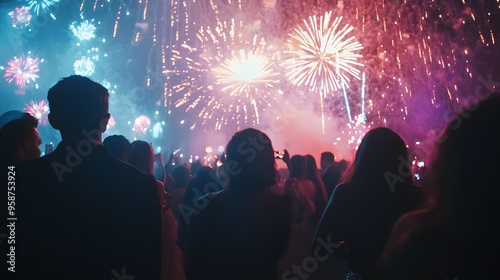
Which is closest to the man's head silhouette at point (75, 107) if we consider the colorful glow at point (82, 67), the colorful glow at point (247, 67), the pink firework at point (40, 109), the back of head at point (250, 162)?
the back of head at point (250, 162)

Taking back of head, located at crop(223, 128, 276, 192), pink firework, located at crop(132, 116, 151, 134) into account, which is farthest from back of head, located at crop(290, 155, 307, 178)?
pink firework, located at crop(132, 116, 151, 134)

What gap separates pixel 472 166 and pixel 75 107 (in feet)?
6.42

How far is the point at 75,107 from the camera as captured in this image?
2.35m

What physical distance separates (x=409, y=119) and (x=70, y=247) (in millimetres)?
37689

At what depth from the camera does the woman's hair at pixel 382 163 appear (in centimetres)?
351

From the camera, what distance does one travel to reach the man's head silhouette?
2.34 meters

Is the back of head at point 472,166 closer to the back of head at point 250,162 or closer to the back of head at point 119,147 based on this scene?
the back of head at point 250,162

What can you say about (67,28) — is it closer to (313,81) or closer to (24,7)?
(24,7)

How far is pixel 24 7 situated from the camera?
28.2m

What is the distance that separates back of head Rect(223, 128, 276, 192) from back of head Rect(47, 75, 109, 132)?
1258 mm

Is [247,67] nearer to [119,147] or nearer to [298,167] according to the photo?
[298,167]

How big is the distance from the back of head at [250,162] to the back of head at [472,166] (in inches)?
65.0

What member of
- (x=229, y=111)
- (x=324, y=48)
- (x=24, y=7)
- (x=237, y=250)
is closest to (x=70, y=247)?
(x=237, y=250)

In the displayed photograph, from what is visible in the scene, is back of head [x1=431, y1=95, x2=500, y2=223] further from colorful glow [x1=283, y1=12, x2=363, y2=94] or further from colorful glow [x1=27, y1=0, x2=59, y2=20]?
colorful glow [x1=27, y1=0, x2=59, y2=20]
